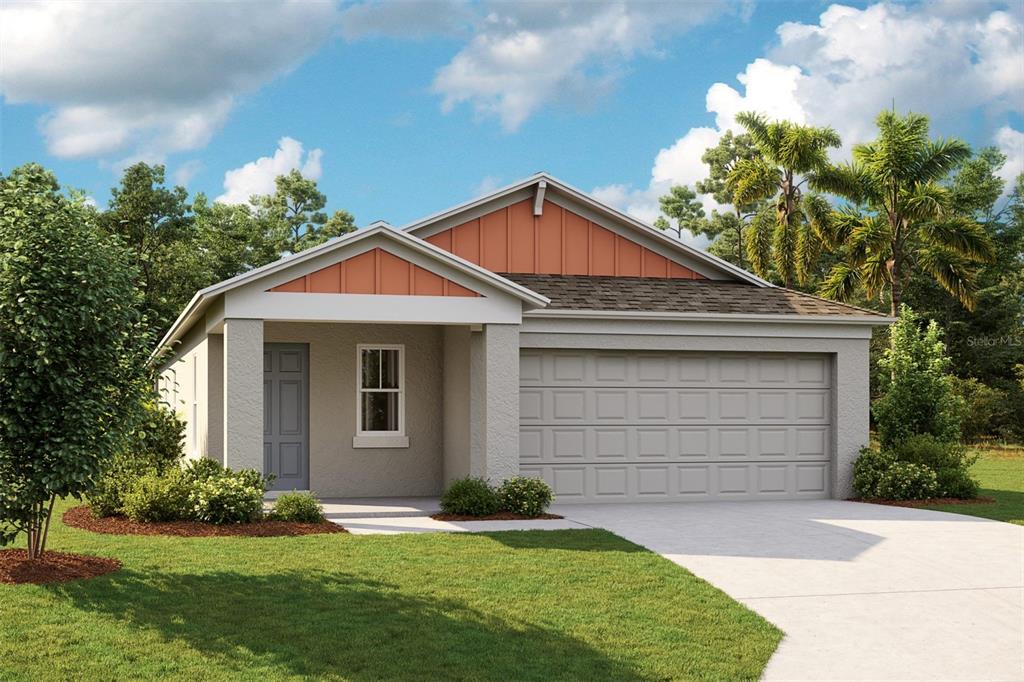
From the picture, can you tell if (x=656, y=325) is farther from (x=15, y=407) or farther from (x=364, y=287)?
(x=15, y=407)

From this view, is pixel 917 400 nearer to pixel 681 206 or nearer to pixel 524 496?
pixel 524 496

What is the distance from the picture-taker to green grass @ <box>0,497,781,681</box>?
7957 mm

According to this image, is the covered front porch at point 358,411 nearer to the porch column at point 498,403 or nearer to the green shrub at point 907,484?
the porch column at point 498,403

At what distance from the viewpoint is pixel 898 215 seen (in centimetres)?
2911

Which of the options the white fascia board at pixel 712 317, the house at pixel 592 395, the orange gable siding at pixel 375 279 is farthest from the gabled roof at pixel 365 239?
the white fascia board at pixel 712 317

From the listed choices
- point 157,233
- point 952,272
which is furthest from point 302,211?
point 952,272

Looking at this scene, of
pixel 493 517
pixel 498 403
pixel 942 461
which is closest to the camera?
pixel 493 517

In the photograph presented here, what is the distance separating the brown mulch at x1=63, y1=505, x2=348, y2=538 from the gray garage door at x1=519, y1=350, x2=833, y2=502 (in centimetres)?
446

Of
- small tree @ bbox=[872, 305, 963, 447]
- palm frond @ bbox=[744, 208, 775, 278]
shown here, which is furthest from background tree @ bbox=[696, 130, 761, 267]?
small tree @ bbox=[872, 305, 963, 447]

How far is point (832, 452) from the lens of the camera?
18234mm

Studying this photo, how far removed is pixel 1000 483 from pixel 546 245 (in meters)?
10.7

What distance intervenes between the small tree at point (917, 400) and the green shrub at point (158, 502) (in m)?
12.8

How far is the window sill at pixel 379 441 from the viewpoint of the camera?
704 inches

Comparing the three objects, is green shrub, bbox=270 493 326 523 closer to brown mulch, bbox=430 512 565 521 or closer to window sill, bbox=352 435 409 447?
brown mulch, bbox=430 512 565 521
